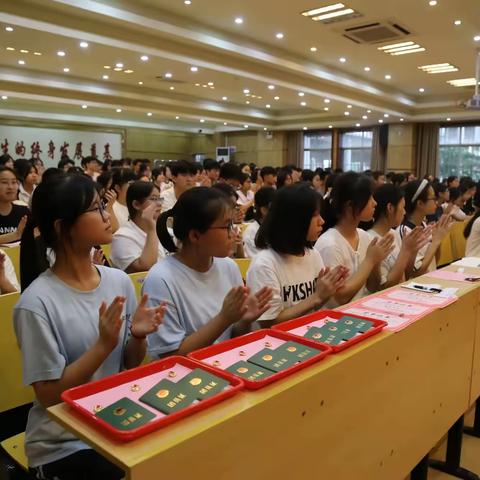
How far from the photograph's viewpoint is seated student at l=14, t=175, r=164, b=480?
1.38 m

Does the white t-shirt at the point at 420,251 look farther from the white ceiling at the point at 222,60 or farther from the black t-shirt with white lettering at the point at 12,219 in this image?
the white ceiling at the point at 222,60

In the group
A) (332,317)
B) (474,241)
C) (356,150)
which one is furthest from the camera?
(356,150)

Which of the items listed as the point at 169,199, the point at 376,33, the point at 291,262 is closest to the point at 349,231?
the point at 291,262

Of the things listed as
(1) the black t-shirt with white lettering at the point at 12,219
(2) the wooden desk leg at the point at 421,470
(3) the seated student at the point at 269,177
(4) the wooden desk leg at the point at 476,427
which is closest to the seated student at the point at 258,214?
(1) the black t-shirt with white lettering at the point at 12,219

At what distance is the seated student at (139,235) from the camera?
9.85 ft

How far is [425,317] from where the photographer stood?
1767 mm

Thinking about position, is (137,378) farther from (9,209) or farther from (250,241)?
(9,209)

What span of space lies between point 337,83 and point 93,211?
35.6 feet

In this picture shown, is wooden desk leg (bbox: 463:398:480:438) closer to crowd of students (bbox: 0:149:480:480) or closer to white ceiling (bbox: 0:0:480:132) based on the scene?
crowd of students (bbox: 0:149:480:480)

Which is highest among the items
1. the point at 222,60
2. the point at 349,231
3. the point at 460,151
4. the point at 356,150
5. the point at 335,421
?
the point at 222,60

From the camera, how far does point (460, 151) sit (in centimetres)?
1582

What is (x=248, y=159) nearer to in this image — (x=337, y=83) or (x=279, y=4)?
(x=337, y=83)

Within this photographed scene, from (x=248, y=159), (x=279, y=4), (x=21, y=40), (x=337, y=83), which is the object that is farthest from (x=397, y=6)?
(x=248, y=159)

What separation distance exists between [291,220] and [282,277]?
0.25m
